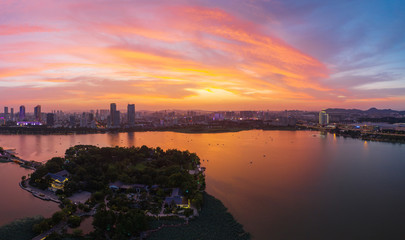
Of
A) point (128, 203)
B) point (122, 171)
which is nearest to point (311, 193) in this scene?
point (128, 203)

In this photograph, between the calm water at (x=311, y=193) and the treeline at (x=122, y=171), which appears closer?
the calm water at (x=311, y=193)

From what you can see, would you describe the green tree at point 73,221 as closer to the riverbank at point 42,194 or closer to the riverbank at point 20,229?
the riverbank at point 20,229

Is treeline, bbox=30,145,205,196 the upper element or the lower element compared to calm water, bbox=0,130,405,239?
upper

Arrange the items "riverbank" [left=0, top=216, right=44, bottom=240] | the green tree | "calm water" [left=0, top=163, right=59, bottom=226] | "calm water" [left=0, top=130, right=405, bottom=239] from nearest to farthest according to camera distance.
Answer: "riverbank" [left=0, top=216, right=44, bottom=240], the green tree, "calm water" [left=0, top=130, right=405, bottom=239], "calm water" [left=0, top=163, right=59, bottom=226]

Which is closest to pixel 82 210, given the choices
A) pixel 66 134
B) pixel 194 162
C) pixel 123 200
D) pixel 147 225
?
pixel 123 200

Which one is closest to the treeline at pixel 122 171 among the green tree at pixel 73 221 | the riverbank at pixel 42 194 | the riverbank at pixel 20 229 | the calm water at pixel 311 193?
the riverbank at pixel 42 194

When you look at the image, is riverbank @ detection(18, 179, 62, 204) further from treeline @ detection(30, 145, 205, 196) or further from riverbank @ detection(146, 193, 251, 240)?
riverbank @ detection(146, 193, 251, 240)

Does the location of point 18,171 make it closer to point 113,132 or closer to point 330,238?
point 330,238

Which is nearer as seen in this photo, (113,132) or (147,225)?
(147,225)

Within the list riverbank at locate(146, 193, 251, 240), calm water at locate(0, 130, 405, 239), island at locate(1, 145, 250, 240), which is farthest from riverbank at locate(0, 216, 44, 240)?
riverbank at locate(146, 193, 251, 240)
